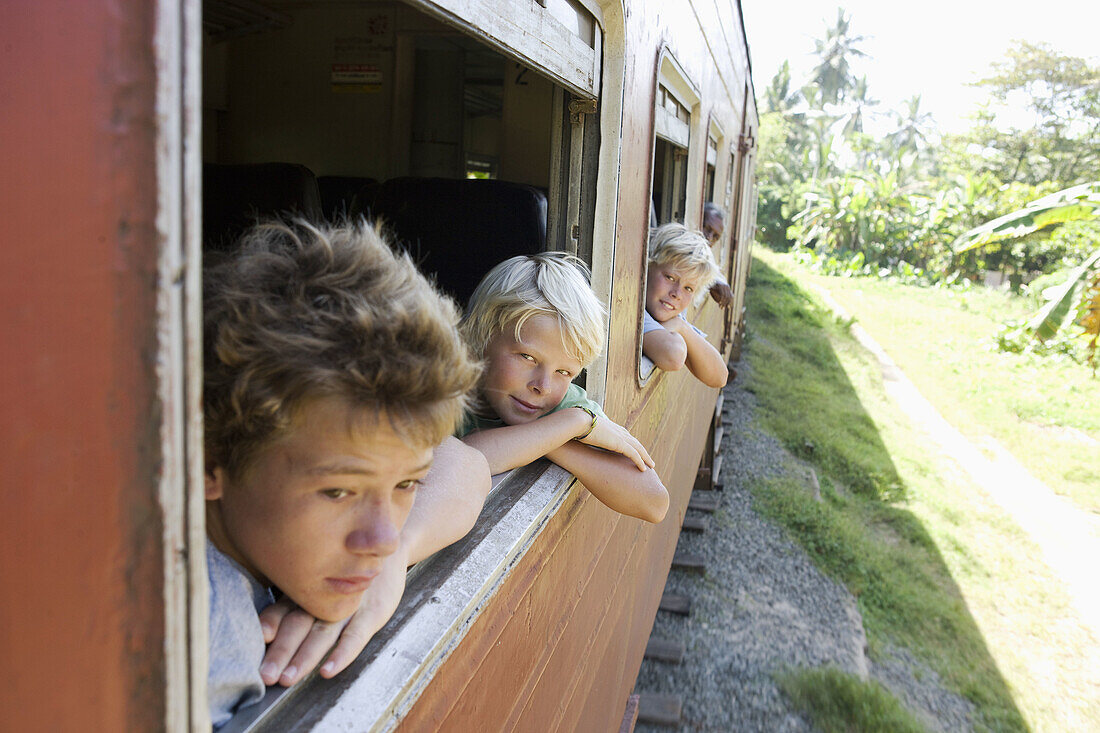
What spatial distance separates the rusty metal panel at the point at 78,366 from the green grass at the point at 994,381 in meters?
10.3

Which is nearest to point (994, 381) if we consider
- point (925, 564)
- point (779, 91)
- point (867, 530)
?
point (867, 530)

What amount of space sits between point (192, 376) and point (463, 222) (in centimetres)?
193

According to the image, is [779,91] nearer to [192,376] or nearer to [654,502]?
[654,502]

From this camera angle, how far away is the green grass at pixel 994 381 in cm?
1048

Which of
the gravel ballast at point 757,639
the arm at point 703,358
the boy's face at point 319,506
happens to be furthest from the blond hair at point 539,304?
the gravel ballast at point 757,639

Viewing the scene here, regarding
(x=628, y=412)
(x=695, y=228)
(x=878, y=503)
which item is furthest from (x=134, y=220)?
(x=878, y=503)

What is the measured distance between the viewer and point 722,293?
4.23 meters

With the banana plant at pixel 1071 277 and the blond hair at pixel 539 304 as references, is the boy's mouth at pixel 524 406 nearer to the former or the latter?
the blond hair at pixel 539 304

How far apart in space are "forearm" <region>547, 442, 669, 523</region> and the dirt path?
581cm

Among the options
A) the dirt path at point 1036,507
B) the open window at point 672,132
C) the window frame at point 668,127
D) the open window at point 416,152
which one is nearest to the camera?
the open window at point 416,152

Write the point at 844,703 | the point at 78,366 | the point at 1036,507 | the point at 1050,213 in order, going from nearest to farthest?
1. the point at 78,366
2. the point at 844,703
3. the point at 1036,507
4. the point at 1050,213

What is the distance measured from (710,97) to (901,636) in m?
3.52

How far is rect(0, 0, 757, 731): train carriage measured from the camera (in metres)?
0.54

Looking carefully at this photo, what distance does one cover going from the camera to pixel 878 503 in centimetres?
773
